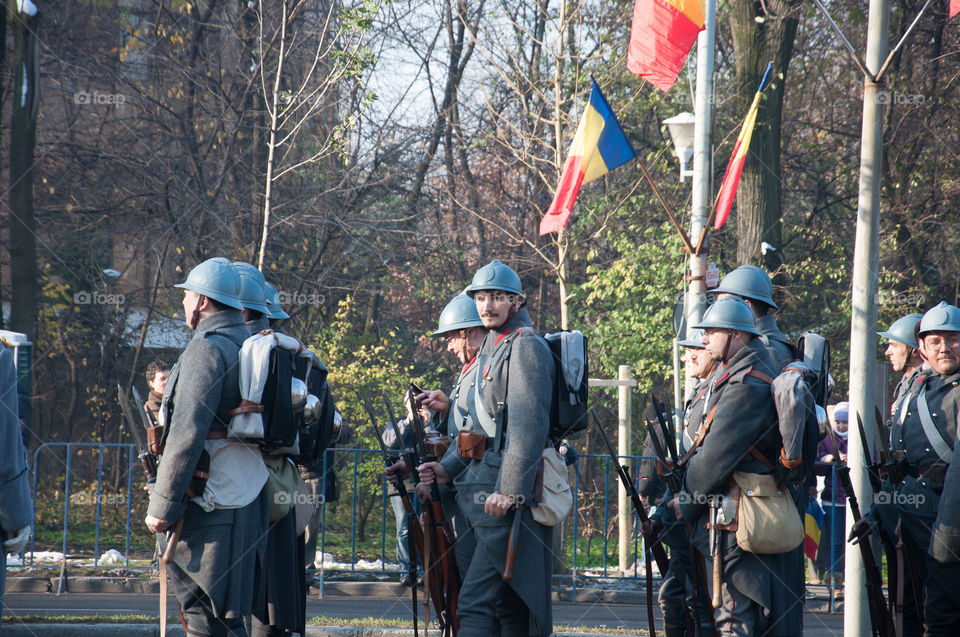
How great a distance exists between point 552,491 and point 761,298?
207 centimetres

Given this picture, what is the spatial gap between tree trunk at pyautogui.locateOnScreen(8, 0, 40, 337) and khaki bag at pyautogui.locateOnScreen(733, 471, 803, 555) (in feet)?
40.4

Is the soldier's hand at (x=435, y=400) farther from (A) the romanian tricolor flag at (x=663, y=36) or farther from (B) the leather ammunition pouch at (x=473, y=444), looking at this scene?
(A) the romanian tricolor flag at (x=663, y=36)

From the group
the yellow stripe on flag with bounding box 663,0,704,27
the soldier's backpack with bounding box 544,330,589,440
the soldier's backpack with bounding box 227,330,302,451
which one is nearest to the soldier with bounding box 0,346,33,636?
the soldier's backpack with bounding box 227,330,302,451

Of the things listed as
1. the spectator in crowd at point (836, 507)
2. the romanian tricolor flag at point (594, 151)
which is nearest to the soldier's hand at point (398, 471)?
the romanian tricolor flag at point (594, 151)

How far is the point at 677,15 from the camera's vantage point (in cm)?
970

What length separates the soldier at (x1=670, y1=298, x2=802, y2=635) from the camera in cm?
507

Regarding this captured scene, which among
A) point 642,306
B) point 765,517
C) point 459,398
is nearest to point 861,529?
point 765,517

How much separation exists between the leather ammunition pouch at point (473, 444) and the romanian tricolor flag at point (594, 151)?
4.55 meters

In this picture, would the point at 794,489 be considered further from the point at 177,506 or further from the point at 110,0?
the point at 110,0

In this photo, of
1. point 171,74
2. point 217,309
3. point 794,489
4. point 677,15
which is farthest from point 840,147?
point 217,309

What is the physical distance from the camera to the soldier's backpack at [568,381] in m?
5.23

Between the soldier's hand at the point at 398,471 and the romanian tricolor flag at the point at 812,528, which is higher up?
the soldier's hand at the point at 398,471

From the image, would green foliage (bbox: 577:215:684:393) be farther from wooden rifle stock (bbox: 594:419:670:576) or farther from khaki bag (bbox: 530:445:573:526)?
khaki bag (bbox: 530:445:573:526)

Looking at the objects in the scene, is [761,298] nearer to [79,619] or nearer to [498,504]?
[498,504]
